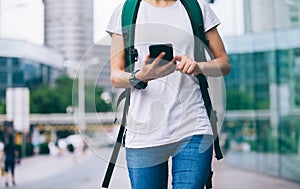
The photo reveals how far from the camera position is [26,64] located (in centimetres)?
271

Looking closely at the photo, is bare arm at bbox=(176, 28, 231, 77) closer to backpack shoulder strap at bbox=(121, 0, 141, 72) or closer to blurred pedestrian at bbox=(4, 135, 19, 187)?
backpack shoulder strap at bbox=(121, 0, 141, 72)

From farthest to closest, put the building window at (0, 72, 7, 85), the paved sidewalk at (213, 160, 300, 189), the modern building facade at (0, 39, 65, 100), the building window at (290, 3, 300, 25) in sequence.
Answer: the paved sidewalk at (213, 160, 300, 189) → the building window at (290, 3, 300, 25) → the building window at (0, 72, 7, 85) → the modern building facade at (0, 39, 65, 100)

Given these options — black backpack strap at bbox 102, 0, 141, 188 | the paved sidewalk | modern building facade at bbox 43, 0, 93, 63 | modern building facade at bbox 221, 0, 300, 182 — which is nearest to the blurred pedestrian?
modern building facade at bbox 43, 0, 93, 63

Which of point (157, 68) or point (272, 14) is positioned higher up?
point (272, 14)

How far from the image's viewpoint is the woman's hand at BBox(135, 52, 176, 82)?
0.79 meters

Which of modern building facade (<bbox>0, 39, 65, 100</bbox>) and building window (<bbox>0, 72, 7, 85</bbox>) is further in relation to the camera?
building window (<bbox>0, 72, 7, 85</bbox>)

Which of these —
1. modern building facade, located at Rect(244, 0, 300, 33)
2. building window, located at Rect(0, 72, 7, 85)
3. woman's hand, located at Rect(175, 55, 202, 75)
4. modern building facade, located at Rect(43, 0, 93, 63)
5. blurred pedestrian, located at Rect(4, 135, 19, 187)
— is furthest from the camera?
modern building facade, located at Rect(244, 0, 300, 33)

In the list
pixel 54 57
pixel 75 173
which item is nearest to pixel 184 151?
pixel 54 57

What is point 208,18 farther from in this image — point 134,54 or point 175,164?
point 175,164

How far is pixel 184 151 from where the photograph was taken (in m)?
0.86

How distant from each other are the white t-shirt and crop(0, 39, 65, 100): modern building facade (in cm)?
138

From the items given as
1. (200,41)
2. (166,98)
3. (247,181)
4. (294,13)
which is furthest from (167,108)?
(247,181)

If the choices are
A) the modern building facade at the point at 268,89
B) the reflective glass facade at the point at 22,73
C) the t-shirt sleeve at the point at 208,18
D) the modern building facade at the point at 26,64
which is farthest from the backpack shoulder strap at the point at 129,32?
the modern building facade at the point at 268,89

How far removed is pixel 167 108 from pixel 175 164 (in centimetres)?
9
